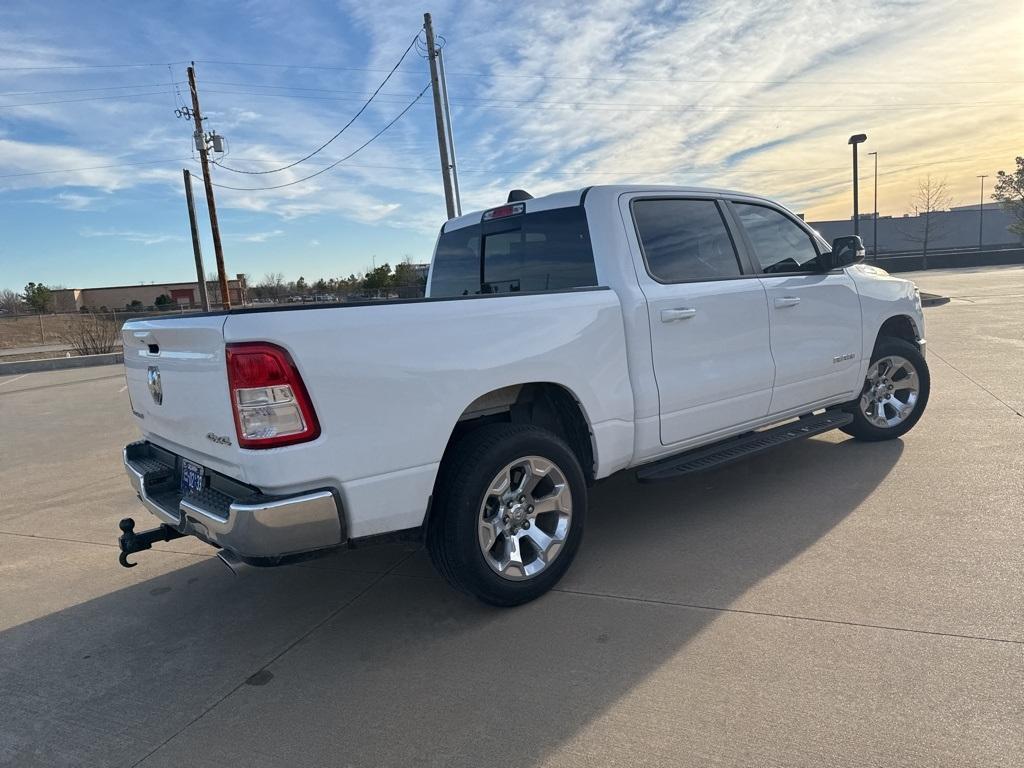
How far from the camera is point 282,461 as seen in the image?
8.65ft

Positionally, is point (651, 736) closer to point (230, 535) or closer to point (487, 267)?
point (230, 535)

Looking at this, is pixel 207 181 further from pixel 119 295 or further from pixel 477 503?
pixel 119 295

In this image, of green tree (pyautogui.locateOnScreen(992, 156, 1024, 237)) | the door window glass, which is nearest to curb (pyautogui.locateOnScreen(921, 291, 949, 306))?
the door window glass

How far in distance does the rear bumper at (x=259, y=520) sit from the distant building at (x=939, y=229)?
2616 inches

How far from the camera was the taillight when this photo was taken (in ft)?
8.55

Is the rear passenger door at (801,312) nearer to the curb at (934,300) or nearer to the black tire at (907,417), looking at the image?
the black tire at (907,417)

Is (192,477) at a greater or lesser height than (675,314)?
lesser

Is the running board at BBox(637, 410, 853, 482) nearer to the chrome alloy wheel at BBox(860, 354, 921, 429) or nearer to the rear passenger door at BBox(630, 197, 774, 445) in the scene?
the rear passenger door at BBox(630, 197, 774, 445)

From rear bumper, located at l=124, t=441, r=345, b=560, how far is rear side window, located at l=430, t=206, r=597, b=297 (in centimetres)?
197

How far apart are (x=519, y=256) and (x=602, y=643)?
237cm

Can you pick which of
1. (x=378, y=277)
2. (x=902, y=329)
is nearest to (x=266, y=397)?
(x=902, y=329)

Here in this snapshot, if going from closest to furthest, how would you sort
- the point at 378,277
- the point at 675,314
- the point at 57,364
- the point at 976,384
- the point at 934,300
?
the point at 675,314 < the point at 976,384 < the point at 934,300 < the point at 57,364 < the point at 378,277

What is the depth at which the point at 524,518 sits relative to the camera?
3.41 metres

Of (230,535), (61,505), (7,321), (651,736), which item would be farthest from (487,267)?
(7,321)
